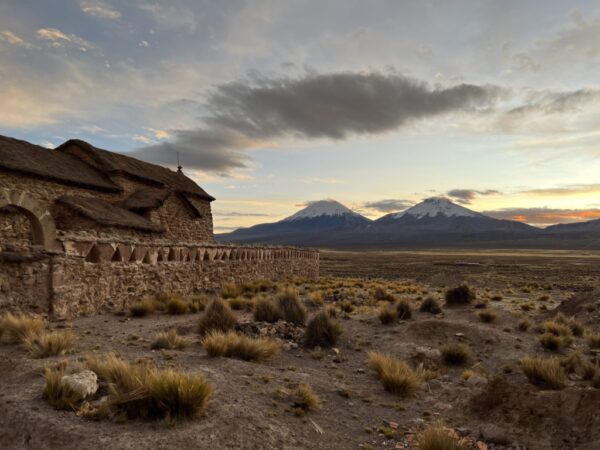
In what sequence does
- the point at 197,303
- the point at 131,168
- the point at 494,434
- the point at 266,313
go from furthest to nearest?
the point at 131,168 < the point at 197,303 < the point at 266,313 < the point at 494,434

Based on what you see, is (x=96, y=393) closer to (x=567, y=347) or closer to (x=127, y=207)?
(x=567, y=347)

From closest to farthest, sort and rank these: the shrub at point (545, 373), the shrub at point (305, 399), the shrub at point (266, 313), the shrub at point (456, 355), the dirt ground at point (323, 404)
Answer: the dirt ground at point (323, 404) → the shrub at point (305, 399) → the shrub at point (545, 373) → the shrub at point (456, 355) → the shrub at point (266, 313)

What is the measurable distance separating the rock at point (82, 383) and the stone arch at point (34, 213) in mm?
12294

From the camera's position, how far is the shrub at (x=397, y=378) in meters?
7.04

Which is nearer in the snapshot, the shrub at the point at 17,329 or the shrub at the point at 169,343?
the shrub at the point at 17,329

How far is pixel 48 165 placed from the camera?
66.4 ft

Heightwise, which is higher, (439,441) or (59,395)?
(59,395)

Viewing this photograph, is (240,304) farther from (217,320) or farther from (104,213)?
(104,213)

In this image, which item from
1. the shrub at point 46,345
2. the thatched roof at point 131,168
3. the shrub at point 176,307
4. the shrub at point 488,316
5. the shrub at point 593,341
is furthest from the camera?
the thatched roof at point 131,168

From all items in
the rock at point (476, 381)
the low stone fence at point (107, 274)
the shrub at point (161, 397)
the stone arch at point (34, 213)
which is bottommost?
the rock at point (476, 381)

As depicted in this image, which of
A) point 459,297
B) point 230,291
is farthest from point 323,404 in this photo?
point 230,291

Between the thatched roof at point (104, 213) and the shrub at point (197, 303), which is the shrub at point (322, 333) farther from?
the thatched roof at point (104, 213)

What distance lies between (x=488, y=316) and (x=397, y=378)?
675 cm

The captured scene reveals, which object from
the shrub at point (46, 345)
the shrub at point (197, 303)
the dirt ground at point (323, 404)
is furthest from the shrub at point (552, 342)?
the shrub at point (46, 345)
